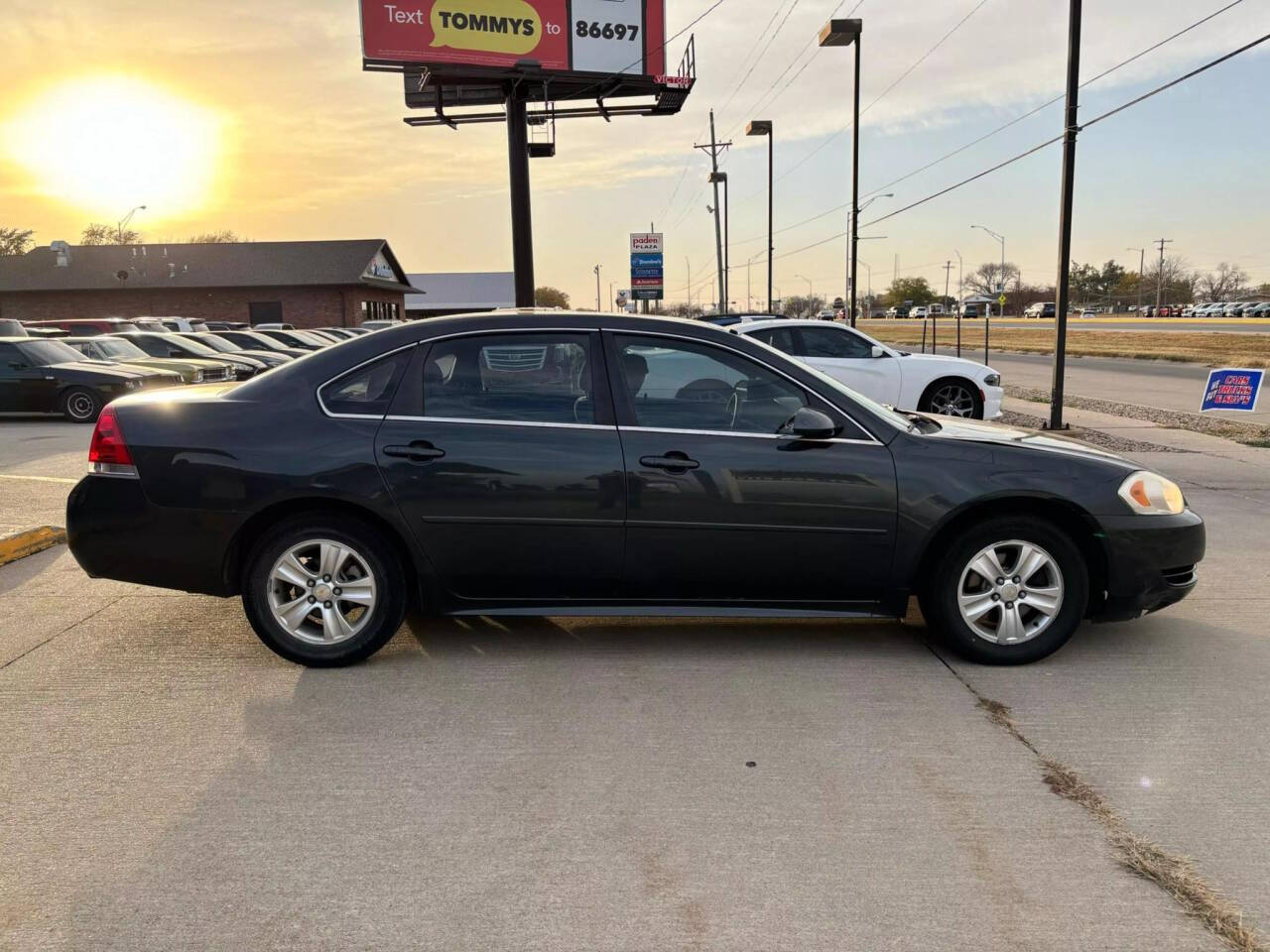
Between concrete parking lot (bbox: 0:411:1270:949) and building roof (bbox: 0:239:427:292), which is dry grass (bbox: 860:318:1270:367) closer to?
concrete parking lot (bbox: 0:411:1270:949)

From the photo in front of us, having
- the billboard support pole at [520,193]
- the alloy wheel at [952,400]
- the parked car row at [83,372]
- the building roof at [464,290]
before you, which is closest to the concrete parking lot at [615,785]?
the alloy wheel at [952,400]

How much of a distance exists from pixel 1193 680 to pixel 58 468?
10.9 metres

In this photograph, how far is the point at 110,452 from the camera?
15.0 ft

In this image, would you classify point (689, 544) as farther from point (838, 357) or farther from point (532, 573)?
point (838, 357)

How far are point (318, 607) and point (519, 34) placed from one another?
25.2 meters

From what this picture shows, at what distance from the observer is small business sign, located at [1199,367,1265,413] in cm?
1273

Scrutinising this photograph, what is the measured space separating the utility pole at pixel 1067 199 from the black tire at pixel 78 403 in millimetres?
14974

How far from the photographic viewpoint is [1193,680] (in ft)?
14.8

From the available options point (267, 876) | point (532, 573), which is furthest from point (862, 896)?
point (532, 573)

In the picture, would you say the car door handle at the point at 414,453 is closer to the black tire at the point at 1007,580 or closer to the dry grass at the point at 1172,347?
the black tire at the point at 1007,580

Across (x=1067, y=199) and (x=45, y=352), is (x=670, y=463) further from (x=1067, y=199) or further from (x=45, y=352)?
(x=45, y=352)

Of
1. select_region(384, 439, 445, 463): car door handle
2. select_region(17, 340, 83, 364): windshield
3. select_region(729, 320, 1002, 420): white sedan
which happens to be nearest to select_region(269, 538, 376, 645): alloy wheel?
select_region(384, 439, 445, 463): car door handle

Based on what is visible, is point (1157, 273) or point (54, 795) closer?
point (54, 795)

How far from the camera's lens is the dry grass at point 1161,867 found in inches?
104
